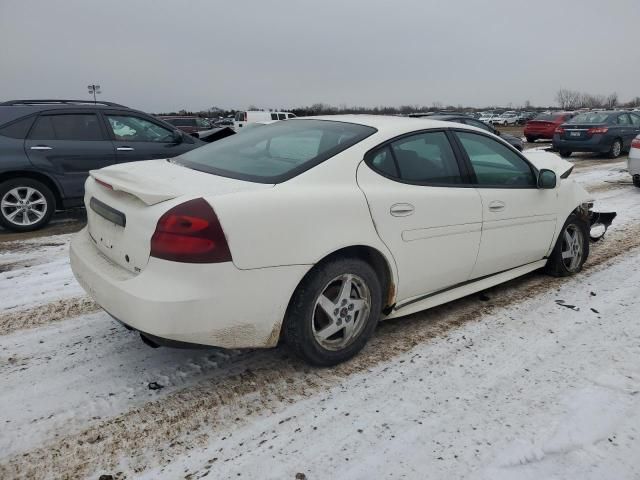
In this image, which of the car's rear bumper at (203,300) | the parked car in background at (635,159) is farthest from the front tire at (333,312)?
the parked car in background at (635,159)

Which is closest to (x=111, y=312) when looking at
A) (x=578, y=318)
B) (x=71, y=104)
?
(x=578, y=318)

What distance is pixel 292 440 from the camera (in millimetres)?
2281

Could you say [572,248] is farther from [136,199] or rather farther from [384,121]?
[136,199]

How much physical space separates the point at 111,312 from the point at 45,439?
2.11 ft

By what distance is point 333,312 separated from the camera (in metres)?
2.80

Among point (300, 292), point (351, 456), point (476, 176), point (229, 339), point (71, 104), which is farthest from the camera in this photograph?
point (71, 104)

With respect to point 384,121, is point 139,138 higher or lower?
lower

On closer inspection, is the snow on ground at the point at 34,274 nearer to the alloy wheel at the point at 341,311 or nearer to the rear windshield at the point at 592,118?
the alloy wheel at the point at 341,311

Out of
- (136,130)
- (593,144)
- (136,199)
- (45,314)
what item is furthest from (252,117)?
(136,199)

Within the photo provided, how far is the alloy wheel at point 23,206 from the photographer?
20.3 ft

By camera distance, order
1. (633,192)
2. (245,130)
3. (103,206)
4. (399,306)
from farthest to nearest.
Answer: (633,192)
(245,130)
(399,306)
(103,206)

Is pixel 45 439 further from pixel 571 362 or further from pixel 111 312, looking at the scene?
pixel 571 362

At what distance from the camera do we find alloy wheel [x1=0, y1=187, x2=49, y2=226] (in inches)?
244

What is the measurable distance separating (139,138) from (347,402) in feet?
19.3
